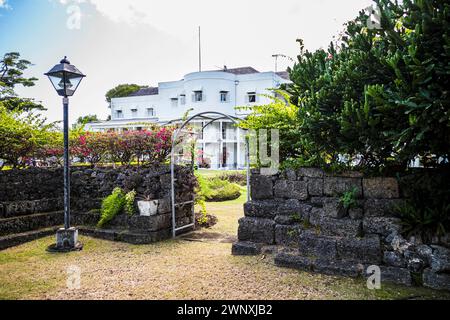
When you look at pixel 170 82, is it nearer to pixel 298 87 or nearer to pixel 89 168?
pixel 89 168

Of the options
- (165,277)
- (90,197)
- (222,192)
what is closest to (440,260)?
(165,277)

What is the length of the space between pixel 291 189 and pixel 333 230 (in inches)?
41.2

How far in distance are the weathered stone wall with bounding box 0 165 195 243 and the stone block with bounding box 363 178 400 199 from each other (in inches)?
159

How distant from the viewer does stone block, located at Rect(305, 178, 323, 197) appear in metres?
5.22

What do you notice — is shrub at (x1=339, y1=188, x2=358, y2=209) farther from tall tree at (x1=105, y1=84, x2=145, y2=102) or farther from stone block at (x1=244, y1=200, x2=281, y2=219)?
tall tree at (x1=105, y1=84, x2=145, y2=102)

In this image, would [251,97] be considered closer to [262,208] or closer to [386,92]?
[262,208]

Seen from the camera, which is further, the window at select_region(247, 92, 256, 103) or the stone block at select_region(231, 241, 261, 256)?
the window at select_region(247, 92, 256, 103)

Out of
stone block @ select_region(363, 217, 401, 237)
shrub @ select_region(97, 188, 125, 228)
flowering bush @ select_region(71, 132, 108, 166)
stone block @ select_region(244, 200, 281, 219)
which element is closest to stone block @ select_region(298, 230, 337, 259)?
stone block @ select_region(363, 217, 401, 237)

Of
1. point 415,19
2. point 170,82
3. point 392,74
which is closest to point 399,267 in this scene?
point 392,74

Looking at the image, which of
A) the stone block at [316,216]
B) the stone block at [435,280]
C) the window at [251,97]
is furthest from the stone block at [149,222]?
the window at [251,97]

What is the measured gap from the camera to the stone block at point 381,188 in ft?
15.0

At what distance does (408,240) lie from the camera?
4.20m

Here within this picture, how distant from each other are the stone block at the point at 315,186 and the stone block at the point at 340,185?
73 mm
